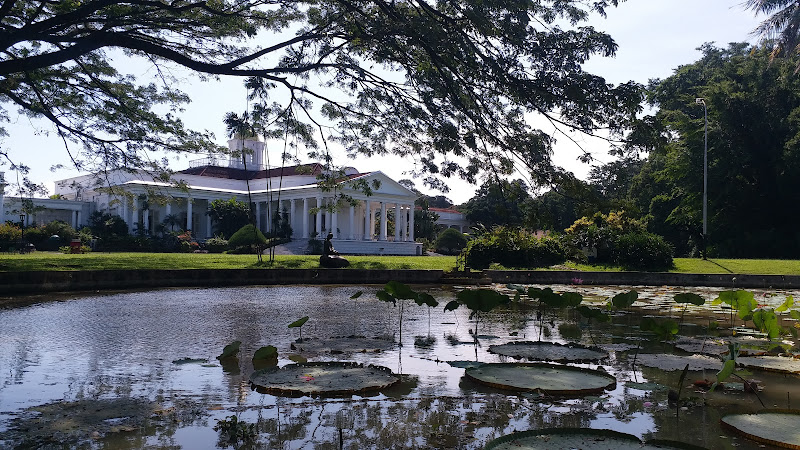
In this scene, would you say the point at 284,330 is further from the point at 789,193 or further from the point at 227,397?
the point at 789,193

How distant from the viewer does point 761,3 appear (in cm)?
3025

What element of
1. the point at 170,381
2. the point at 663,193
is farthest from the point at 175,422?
the point at 663,193

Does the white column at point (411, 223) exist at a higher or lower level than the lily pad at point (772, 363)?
higher

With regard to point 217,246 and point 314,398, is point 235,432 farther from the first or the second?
point 217,246

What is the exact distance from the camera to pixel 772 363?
20.5ft

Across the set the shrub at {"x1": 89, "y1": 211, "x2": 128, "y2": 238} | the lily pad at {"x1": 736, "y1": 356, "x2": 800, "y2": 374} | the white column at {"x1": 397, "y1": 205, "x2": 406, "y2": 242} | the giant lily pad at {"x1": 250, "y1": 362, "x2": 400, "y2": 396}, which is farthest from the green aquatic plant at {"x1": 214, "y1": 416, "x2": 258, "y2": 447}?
the white column at {"x1": 397, "y1": 205, "x2": 406, "y2": 242}

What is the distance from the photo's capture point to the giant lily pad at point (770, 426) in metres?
3.68

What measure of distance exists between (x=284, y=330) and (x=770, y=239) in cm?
3590

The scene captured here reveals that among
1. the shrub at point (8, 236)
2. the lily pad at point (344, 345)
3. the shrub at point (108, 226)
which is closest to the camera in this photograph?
the lily pad at point (344, 345)

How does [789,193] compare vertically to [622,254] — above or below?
above

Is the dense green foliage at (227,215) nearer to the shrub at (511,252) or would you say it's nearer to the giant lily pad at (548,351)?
the shrub at (511,252)

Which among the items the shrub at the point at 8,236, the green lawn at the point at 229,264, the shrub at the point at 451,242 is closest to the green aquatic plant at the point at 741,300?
the green lawn at the point at 229,264

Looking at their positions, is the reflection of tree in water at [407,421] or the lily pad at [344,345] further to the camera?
the lily pad at [344,345]

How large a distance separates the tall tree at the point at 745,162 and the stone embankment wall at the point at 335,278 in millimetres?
17218
